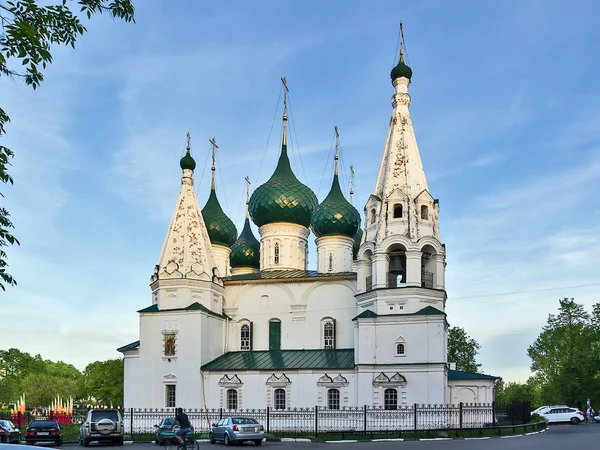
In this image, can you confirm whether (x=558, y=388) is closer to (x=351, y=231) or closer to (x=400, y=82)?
(x=351, y=231)

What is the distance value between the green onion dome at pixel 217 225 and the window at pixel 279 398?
1170cm

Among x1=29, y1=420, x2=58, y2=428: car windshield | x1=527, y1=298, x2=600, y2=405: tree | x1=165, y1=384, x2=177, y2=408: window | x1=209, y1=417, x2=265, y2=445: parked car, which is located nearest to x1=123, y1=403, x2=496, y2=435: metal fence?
x1=165, y1=384, x2=177, y2=408: window

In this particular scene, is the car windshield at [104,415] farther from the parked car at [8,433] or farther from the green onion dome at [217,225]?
the green onion dome at [217,225]

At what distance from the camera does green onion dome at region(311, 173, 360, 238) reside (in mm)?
39812

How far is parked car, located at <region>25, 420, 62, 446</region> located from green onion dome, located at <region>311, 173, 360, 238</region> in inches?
764

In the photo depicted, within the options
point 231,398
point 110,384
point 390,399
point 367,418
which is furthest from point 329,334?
point 110,384

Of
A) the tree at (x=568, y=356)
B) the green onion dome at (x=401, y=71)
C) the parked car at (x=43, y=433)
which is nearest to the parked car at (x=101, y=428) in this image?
the parked car at (x=43, y=433)

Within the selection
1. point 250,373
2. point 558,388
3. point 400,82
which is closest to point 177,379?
point 250,373

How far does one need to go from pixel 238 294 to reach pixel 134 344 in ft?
18.8

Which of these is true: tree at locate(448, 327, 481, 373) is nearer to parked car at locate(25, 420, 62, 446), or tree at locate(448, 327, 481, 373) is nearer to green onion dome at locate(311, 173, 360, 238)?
green onion dome at locate(311, 173, 360, 238)

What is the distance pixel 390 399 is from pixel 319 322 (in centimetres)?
614

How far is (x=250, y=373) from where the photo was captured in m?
34.0

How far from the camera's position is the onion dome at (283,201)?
4041 centimetres

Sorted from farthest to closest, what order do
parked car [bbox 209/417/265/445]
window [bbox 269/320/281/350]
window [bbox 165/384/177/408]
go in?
window [bbox 269/320/281/350] → window [bbox 165/384/177/408] → parked car [bbox 209/417/265/445]
